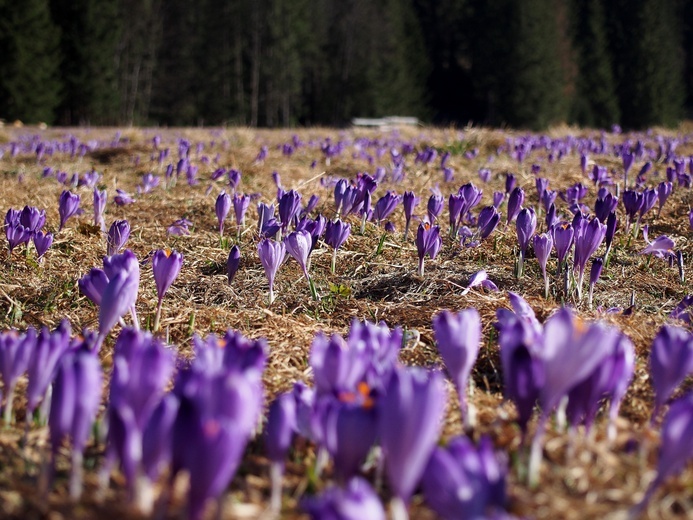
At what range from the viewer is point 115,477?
1.24 metres

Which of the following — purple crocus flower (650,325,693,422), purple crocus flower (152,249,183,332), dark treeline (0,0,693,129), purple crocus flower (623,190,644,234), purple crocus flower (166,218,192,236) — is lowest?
purple crocus flower (650,325,693,422)

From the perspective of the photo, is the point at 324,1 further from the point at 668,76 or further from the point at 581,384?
the point at 581,384

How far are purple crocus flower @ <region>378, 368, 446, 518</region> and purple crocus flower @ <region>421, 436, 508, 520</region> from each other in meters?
0.03

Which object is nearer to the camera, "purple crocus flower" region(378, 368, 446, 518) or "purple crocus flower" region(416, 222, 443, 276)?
"purple crocus flower" region(378, 368, 446, 518)

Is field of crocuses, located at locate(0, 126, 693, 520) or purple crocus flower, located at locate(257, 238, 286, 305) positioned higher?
purple crocus flower, located at locate(257, 238, 286, 305)

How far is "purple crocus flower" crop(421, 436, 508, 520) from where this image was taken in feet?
3.18

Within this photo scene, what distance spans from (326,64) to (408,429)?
36.5 m

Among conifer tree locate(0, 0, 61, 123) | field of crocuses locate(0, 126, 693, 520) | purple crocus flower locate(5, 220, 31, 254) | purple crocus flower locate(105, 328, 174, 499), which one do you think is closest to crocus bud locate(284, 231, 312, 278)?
field of crocuses locate(0, 126, 693, 520)

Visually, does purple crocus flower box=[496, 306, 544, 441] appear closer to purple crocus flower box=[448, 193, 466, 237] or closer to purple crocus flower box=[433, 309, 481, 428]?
purple crocus flower box=[433, 309, 481, 428]

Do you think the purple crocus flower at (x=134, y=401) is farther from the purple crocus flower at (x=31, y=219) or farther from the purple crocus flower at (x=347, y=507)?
the purple crocus flower at (x=31, y=219)

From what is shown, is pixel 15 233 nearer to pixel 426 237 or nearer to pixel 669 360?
pixel 426 237

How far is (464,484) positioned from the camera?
38.7 inches

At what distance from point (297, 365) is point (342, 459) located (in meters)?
1.06

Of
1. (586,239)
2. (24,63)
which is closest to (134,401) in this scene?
(586,239)
